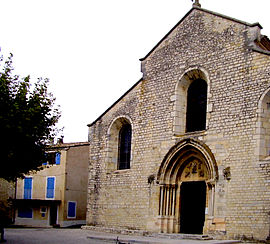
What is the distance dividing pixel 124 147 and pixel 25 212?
1215 cm

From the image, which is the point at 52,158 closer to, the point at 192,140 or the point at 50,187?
the point at 192,140

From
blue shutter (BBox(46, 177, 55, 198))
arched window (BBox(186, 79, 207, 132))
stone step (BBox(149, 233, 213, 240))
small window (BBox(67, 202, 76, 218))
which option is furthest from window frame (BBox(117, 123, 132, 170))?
blue shutter (BBox(46, 177, 55, 198))

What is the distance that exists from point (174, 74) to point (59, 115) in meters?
6.17

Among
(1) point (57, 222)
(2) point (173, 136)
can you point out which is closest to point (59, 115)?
(2) point (173, 136)

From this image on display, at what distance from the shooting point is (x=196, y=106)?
19891 mm

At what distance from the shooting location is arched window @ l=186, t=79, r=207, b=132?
1951 cm

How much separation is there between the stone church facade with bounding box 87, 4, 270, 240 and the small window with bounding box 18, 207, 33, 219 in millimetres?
9644

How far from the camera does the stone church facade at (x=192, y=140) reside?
17.0 meters

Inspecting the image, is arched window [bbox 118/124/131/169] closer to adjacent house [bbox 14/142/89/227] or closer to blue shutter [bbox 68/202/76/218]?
adjacent house [bbox 14/142/89/227]

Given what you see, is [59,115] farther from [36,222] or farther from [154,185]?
[36,222]

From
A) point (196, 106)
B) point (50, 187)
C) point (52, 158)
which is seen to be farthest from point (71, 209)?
point (52, 158)

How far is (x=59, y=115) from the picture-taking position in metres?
16.3

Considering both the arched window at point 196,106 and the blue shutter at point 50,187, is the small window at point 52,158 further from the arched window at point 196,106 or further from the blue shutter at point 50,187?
the arched window at point 196,106

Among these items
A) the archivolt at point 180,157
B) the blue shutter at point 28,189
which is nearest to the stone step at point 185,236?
the archivolt at point 180,157
